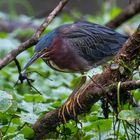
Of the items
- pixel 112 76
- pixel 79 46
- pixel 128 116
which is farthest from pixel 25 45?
pixel 128 116

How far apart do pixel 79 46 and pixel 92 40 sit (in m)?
0.12

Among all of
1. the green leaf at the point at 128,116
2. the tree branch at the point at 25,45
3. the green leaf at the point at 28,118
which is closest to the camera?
the green leaf at the point at 128,116

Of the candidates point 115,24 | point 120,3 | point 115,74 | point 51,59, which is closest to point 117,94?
point 115,74

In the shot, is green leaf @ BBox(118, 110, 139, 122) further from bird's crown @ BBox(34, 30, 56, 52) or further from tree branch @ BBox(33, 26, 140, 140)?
bird's crown @ BBox(34, 30, 56, 52)

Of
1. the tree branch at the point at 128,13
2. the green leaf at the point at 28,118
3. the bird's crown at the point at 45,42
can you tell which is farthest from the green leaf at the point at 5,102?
the tree branch at the point at 128,13

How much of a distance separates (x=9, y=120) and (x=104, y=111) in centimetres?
54

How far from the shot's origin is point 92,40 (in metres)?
4.32

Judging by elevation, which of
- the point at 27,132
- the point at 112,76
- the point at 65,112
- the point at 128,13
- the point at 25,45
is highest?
the point at 128,13

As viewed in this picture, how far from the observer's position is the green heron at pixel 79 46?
4.11 metres

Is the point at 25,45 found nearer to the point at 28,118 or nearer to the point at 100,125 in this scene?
the point at 28,118

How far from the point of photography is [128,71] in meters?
3.09

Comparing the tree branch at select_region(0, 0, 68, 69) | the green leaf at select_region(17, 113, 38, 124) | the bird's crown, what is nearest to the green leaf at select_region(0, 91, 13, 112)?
the green leaf at select_region(17, 113, 38, 124)

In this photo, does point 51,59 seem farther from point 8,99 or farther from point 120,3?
point 120,3

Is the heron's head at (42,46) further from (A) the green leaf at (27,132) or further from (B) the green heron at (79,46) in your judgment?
(A) the green leaf at (27,132)
